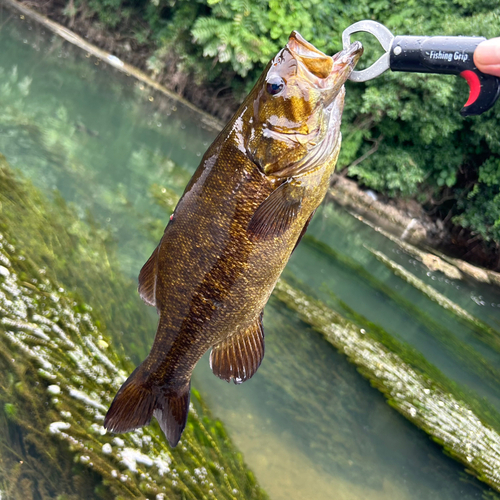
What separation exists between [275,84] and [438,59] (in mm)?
705

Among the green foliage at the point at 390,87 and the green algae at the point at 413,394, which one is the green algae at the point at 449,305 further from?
the green foliage at the point at 390,87

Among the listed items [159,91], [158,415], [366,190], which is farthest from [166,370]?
[159,91]

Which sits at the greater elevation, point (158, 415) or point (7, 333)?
point (158, 415)

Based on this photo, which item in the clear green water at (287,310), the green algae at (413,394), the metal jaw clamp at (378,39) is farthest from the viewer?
the green algae at (413,394)

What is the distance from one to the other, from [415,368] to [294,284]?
7.11 ft

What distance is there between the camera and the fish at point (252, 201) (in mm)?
1520

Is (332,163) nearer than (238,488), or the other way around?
(332,163)

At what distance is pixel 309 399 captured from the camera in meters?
5.09

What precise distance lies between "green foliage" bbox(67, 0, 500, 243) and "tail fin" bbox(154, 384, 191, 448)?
1324cm

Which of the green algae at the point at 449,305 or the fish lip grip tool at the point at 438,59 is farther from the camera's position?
the green algae at the point at 449,305

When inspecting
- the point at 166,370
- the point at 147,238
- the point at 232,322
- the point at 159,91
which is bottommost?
the point at 147,238

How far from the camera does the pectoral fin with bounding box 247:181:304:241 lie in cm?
150

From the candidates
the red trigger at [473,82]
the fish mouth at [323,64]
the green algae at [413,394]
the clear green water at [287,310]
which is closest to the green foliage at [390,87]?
the clear green water at [287,310]

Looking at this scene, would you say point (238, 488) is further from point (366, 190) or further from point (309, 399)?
point (366, 190)
